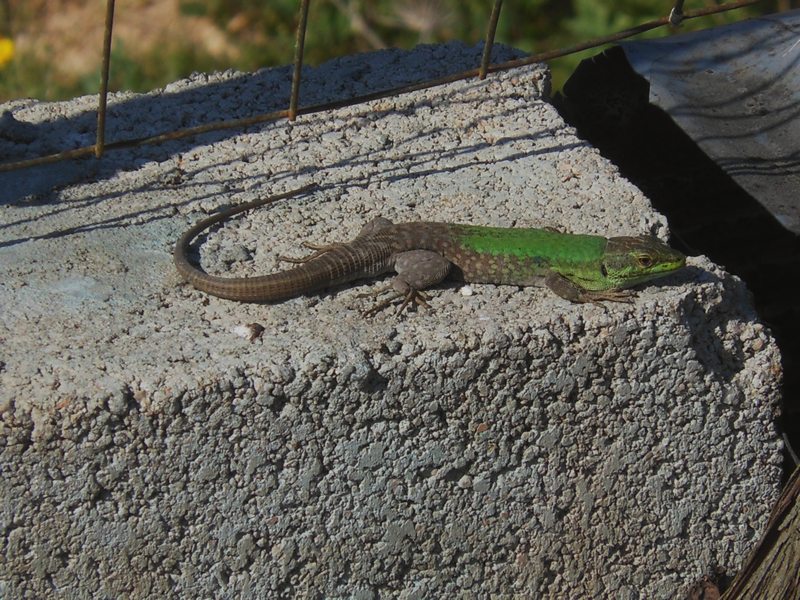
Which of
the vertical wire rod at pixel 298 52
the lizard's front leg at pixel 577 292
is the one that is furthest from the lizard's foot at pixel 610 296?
the vertical wire rod at pixel 298 52

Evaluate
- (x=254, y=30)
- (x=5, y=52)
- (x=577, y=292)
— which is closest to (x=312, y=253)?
(x=577, y=292)

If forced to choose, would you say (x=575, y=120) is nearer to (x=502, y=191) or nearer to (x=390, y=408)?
(x=502, y=191)

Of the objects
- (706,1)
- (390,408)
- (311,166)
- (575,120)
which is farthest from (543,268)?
(706,1)

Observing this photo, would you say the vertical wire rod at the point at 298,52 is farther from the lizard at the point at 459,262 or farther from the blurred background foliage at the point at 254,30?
the blurred background foliage at the point at 254,30

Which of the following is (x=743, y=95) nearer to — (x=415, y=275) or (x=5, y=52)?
(x=415, y=275)

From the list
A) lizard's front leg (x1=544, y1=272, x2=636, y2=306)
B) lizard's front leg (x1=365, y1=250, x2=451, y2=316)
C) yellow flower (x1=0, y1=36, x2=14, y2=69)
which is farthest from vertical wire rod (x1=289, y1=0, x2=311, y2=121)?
yellow flower (x1=0, y1=36, x2=14, y2=69)

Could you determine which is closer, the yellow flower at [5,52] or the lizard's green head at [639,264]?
the lizard's green head at [639,264]
